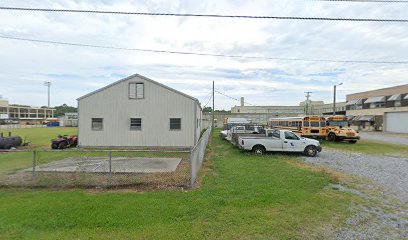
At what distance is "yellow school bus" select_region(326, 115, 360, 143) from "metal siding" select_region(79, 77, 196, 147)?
1377 centimetres

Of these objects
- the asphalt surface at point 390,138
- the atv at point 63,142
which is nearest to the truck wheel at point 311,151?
the asphalt surface at point 390,138

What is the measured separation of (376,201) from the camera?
7305 millimetres

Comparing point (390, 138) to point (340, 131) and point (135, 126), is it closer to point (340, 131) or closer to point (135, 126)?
point (340, 131)

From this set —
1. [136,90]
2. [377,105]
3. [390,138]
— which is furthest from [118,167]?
[377,105]

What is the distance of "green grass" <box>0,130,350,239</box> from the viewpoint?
199 inches

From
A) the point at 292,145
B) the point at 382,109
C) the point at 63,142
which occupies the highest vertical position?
the point at 382,109

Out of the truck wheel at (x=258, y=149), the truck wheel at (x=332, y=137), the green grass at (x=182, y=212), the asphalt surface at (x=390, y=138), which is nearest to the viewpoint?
the green grass at (x=182, y=212)

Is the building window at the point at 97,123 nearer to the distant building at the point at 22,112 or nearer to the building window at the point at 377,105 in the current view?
the building window at the point at 377,105

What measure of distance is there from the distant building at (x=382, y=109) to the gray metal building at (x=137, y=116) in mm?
40533

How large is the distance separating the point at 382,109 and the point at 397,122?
4660 mm

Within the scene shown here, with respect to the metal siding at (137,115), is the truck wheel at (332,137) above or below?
below

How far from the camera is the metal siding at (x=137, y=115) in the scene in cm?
2000

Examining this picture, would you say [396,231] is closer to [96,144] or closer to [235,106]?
[96,144]

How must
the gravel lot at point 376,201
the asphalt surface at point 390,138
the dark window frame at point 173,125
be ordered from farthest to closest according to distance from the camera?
the asphalt surface at point 390,138
the dark window frame at point 173,125
the gravel lot at point 376,201
